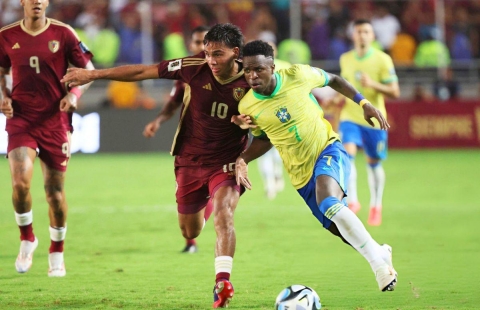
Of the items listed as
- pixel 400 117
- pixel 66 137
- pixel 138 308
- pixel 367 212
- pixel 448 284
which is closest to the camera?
pixel 138 308

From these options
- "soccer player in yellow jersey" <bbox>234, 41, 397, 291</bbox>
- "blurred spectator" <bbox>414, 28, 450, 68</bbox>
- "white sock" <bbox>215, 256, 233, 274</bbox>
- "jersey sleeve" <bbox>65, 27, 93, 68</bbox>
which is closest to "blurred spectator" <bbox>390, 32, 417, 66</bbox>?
"blurred spectator" <bbox>414, 28, 450, 68</bbox>

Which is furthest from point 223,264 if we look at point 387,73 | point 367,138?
point 387,73

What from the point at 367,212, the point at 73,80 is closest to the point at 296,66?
the point at 73,80

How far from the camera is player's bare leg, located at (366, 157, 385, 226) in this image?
11843mm

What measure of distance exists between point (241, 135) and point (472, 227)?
4910 mm

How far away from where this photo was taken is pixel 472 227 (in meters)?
11.4

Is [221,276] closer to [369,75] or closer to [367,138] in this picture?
[367,138]

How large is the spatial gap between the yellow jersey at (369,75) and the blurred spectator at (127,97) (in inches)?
414

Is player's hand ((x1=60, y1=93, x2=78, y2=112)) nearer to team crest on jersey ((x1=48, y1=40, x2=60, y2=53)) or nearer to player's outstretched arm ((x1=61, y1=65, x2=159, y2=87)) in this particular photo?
team crest on jersey ((x1=48, y1=40, x2=60, y2=53))

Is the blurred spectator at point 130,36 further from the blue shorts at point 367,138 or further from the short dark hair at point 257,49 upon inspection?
the short dark hair at point 257,49

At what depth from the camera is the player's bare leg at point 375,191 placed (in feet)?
38.9

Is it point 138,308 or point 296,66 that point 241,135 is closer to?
point 296,66

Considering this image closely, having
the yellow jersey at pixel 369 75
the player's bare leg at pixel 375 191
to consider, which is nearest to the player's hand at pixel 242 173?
the player's bare leg at pixel 375 191

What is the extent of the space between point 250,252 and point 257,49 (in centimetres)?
340
